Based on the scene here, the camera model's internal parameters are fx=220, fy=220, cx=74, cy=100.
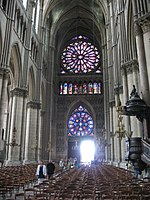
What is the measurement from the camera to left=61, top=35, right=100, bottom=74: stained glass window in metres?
39.1

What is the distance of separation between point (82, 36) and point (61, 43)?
4425 mm

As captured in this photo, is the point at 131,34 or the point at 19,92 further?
the point at 19,92

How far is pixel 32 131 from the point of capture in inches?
1001

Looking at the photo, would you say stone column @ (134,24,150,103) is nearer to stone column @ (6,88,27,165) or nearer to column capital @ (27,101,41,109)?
stone column @ (6,88,27,165)

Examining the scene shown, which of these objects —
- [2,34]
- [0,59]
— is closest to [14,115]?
[0,59]

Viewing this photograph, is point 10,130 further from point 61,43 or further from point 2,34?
point 61,43

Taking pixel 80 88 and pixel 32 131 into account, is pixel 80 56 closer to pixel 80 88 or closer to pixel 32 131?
pixel 80 88

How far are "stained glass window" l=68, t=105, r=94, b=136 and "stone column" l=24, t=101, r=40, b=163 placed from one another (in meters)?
11.1

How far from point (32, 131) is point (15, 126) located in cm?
548

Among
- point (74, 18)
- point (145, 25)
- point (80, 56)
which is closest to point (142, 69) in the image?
point (145, 25)

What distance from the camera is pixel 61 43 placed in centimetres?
3991

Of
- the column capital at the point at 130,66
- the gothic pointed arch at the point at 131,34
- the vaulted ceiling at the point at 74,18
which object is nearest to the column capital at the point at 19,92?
the column capital at the point at 130,66

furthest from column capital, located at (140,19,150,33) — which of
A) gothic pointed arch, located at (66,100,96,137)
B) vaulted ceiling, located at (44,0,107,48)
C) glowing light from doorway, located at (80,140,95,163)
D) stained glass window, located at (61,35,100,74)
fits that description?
stained glass window, located at (61,35,100,74)

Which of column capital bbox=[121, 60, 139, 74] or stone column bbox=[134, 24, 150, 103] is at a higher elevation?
column capital bbox=[121, 60, 139, 74]
